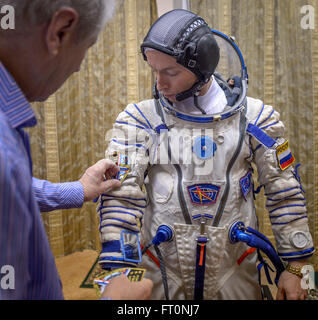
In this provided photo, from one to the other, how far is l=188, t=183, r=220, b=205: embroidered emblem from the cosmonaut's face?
0.34 metres

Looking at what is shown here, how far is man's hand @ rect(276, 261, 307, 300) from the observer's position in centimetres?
112

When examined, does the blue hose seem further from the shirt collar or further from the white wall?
the white wall

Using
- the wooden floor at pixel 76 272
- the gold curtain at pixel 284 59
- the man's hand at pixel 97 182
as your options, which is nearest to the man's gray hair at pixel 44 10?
the man's hand at pixel 97 182

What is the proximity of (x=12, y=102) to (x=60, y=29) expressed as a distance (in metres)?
0.16

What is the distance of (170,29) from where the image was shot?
3.45 ft

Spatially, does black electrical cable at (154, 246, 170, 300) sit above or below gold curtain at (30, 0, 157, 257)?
below

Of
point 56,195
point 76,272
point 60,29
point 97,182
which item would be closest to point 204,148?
point 97,182

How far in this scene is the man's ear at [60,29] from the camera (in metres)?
0.57

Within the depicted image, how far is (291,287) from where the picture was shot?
1129 millimetres

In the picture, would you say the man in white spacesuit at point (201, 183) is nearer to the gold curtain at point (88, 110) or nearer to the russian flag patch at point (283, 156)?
the russian flag patch at point (283, 156)

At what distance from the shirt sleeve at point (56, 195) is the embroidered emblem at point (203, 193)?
0.39 meters

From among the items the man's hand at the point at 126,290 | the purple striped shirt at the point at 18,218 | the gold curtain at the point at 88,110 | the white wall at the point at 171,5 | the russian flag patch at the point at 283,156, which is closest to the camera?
the purple striped shirt at the point at 18,218

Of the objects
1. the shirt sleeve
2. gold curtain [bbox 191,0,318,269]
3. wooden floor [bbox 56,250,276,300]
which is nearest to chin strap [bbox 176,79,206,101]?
the shirt sleeve

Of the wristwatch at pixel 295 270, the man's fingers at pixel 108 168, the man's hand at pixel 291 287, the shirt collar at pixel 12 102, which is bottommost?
the man's hand at pixel 291 287
